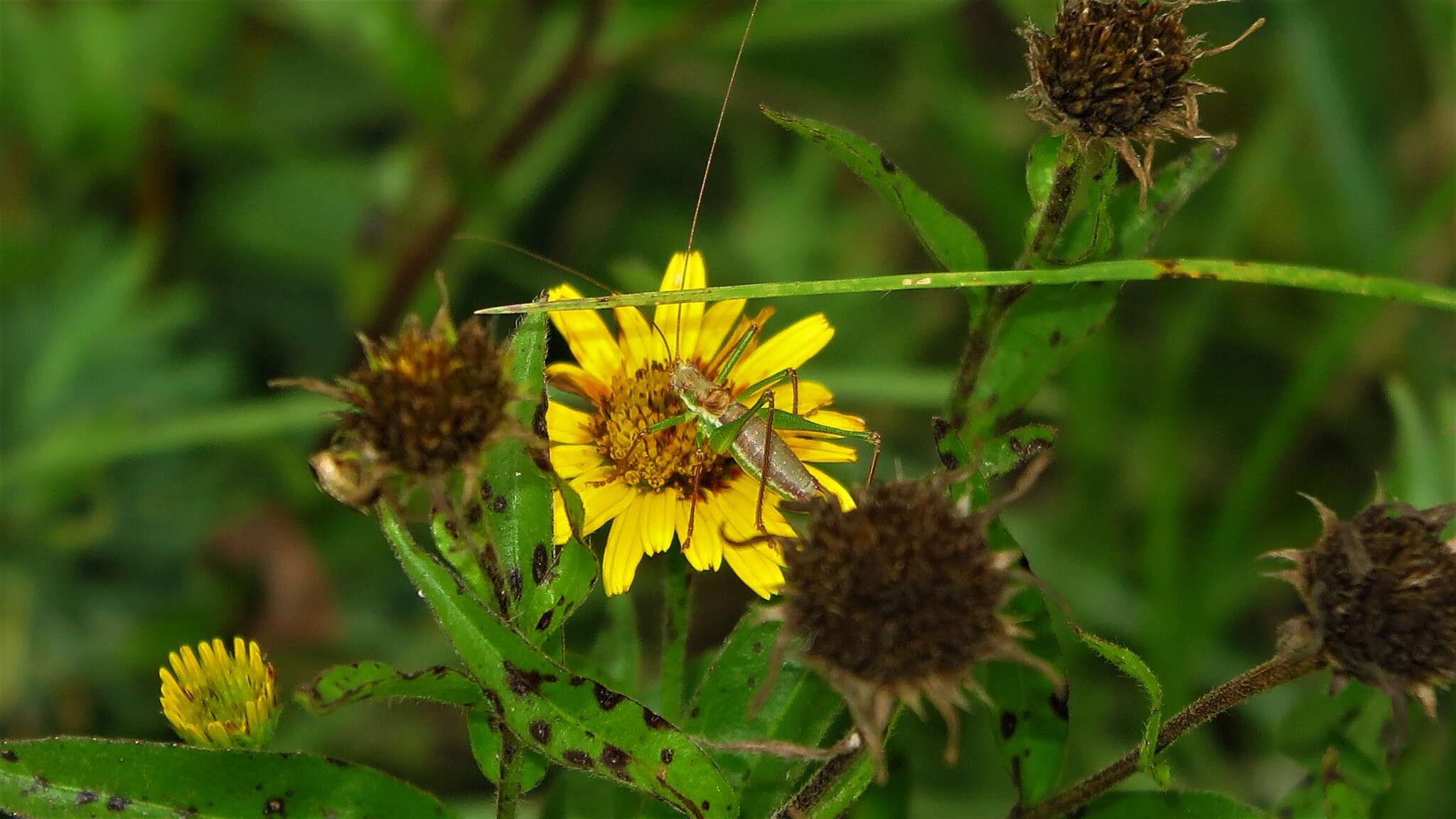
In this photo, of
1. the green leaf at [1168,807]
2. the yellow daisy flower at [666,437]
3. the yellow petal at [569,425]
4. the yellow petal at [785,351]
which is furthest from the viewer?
the yellow petal at [785,351]

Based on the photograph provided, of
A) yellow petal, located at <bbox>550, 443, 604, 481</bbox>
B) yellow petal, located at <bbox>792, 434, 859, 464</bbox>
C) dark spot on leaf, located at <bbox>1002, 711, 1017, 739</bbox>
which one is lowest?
dark spot on leaf, located at <bbox>1002, 711, 1017, 739</bbox>

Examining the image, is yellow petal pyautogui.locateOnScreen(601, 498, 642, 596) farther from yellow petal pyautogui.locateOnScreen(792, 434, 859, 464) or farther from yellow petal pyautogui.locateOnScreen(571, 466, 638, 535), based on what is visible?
yellow petal pyautogui.locateOnScreen(792, 434, 859, 464)

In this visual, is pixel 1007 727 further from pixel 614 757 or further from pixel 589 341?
pixel 589 341

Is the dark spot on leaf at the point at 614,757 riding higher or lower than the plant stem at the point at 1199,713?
higher

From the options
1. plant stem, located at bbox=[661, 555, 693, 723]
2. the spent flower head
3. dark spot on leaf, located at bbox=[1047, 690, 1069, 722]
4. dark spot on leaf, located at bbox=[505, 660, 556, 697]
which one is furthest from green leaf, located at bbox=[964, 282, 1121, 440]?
the spent flower head

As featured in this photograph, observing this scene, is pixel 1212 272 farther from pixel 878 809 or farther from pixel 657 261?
pixel 657 261

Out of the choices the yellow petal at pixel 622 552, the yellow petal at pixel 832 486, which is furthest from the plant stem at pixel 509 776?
the yellow petal at pixel 832 486

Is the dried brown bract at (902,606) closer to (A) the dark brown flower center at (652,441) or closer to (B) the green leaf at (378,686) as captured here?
(B) the green leaf at (378,686)
